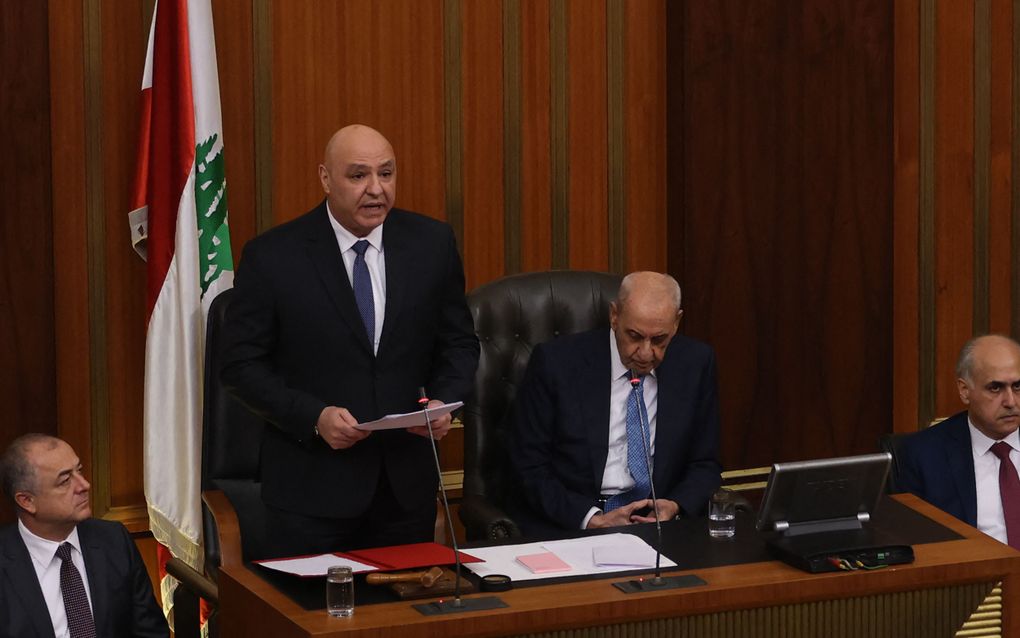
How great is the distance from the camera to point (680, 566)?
3.38 meters

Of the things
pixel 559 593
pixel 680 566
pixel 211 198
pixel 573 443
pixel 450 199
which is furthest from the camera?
pixel 450 199

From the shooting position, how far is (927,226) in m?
5.81

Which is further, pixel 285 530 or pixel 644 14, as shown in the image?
pixel 644 14

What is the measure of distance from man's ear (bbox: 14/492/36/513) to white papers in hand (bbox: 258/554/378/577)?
0.62 m

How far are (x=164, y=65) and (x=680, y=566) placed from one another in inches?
86.5

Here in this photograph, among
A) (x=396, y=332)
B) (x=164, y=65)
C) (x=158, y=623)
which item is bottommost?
(x=158, y=623)

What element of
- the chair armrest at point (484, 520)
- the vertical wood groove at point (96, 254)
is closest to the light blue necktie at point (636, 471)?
the chair armrest at point (484, 520)

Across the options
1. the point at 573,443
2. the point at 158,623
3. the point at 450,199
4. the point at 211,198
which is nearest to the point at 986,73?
the point at 450,199

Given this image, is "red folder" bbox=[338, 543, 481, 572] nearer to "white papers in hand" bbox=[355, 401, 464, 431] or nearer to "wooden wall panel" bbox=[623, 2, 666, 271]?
"white papers in hand" bbox=[355, 401, 464, 431]

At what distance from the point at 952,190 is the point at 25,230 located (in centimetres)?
339

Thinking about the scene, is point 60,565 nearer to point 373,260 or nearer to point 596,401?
point 373,260

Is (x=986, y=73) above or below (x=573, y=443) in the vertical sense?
above

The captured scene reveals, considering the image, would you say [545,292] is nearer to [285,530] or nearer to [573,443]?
[573,443]

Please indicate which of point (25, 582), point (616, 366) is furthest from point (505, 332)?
point (25, 582)
